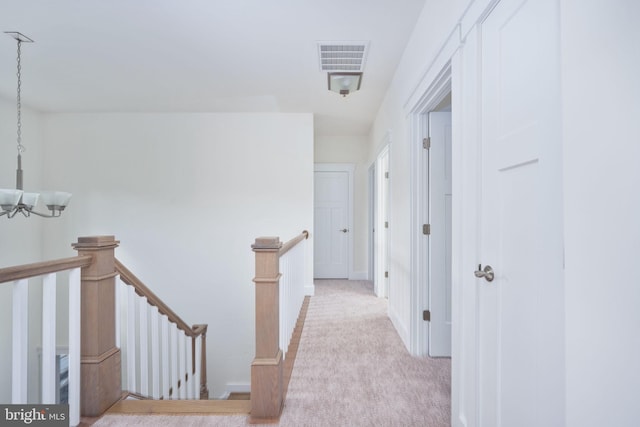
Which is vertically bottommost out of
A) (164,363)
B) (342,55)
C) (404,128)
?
(164,363)

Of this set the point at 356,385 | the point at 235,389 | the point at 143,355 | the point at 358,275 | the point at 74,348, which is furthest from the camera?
the point at 358,275

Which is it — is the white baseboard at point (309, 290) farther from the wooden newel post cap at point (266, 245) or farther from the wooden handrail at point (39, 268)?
the wooden handrail at point (39, 268)

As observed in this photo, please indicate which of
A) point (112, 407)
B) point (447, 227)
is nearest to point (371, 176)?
point (447, 227)

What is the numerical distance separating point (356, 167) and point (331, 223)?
3.49ft

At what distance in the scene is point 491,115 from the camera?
123 centimetres

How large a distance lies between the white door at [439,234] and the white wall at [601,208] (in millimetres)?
1568

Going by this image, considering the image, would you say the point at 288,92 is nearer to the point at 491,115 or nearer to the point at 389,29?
the point at 389,29

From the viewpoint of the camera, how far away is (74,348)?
1565 millimetres

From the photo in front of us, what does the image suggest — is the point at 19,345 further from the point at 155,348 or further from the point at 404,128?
the point at 404,128

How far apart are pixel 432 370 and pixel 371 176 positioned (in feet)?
11.4

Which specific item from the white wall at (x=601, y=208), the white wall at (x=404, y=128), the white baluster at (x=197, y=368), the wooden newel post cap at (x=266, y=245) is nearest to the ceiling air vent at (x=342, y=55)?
the white wall at (x=404, y=128)

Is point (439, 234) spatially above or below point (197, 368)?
above

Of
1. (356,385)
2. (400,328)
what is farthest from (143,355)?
(400,328)

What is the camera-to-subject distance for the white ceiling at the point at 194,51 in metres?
2.16
